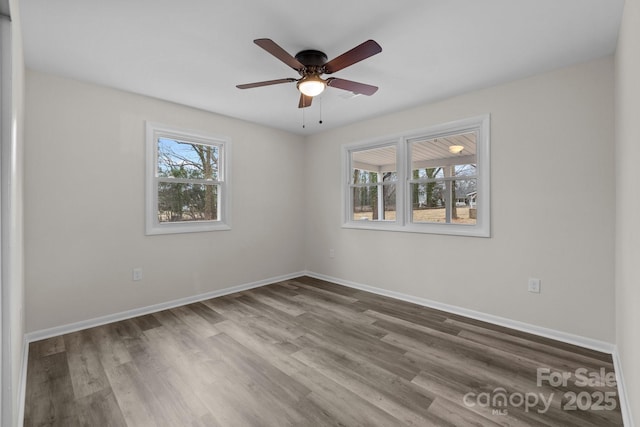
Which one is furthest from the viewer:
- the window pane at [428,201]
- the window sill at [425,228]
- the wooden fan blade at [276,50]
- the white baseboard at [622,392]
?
the window pane at [428,201]

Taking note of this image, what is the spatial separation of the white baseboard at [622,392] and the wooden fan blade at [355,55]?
2582 millimetres

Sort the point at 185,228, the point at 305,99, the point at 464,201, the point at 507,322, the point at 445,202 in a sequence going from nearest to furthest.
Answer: the point at 305,99, the point at 507,322, the point at 464,201, the point at 445,202, the point at 185,228

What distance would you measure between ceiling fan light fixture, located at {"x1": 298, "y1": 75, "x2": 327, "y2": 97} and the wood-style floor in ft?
7.33

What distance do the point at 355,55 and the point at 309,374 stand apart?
2324 millimetres

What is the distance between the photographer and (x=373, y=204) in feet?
14.6

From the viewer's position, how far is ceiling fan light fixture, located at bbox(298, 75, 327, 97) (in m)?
2.40

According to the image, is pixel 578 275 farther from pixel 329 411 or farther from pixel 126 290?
pixel 126 290

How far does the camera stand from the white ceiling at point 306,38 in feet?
6.29

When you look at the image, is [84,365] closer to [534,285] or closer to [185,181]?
[185,181]

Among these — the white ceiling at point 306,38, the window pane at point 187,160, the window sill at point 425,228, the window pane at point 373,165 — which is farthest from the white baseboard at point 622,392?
the window pane at point 187,160

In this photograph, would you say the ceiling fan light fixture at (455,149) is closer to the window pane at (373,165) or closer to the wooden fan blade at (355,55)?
the window pane at (373,165)

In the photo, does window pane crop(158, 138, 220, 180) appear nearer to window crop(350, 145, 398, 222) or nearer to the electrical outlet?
window crop(350, 145, 398, 222)

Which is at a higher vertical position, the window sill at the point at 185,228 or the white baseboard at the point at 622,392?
the window sill at the point at 185,228

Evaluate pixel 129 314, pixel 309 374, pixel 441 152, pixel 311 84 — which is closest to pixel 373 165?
pixel 441 152
